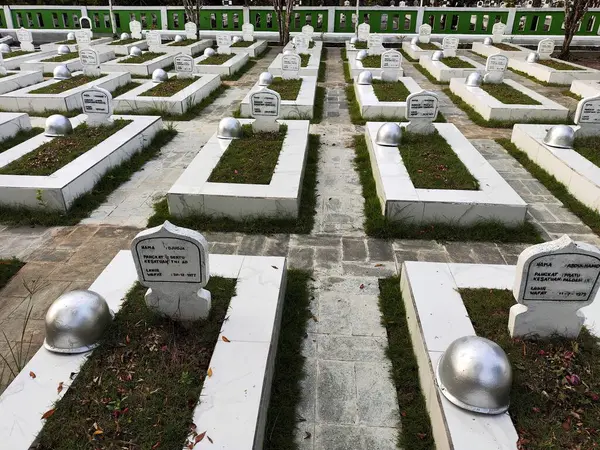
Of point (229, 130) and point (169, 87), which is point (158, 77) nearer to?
point (169, 87)

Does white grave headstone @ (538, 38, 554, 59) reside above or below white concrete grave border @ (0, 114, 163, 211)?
above

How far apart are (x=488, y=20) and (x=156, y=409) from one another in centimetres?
3214

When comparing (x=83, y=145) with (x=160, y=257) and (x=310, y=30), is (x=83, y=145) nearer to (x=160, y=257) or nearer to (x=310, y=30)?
(x=160, y=257)

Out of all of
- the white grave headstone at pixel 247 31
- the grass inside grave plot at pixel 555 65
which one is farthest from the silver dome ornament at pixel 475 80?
the white grave headstone at pixel 247 31

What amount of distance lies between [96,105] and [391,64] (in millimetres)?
8952

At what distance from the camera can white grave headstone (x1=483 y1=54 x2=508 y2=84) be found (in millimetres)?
13977

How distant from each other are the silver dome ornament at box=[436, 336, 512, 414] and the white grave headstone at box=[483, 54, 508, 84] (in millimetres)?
12774

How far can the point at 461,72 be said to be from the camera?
1695 centimetres

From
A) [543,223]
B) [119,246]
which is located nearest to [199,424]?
[119,246]

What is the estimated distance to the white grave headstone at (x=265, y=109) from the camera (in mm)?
9133

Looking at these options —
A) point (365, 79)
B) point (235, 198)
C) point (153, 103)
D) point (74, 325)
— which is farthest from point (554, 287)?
point (365, 79)

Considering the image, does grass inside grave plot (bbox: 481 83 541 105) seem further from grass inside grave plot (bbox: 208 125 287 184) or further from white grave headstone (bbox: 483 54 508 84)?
grass inside grave plot (bbox: 208 125 287 184)

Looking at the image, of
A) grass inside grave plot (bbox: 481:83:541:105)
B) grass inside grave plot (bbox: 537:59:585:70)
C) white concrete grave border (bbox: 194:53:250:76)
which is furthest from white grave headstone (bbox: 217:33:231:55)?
grass inside grave plot (bbox: 537:59:585:70)

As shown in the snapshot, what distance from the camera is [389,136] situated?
28.8 ft
